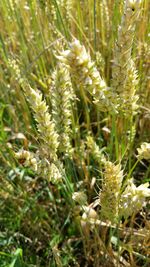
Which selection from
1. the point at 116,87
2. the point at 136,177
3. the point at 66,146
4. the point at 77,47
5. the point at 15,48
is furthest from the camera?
the point at 15,48

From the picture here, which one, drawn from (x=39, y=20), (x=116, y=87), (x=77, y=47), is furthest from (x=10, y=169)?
(x=77, y=47)

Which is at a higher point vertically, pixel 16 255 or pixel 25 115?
pixel 25 115

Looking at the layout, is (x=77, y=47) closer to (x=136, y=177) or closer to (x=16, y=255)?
(x=16, y=255)

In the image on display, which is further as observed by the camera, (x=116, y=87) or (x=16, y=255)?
(x=16, y=255)

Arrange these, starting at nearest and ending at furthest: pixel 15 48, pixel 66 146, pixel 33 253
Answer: pixel 66 146 < pixel 33 253 < pixel 15 48

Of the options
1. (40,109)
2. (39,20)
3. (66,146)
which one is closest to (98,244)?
(66,146)

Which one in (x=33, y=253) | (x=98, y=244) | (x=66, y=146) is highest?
(x=66, y=146)

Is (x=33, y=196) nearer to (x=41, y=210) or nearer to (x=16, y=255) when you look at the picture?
(x=41, y=210)
